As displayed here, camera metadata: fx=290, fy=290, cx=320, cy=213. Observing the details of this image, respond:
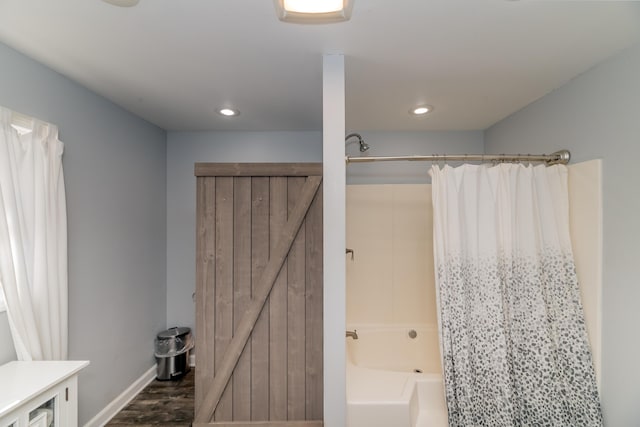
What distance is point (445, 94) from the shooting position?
214cm

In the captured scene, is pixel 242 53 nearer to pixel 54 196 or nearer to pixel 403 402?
pixel 54 196

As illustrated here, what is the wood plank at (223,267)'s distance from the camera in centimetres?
194

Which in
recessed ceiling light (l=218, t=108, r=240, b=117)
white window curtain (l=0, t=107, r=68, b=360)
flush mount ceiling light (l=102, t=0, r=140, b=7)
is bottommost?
white window curtain (l=0, t=107, r=68, b=360)

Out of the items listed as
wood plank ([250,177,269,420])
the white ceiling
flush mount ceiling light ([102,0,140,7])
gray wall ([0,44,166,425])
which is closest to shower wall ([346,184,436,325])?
the white ceiling

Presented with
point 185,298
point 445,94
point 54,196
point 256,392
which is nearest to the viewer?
point 54,196

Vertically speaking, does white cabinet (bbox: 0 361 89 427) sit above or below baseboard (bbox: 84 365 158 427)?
above

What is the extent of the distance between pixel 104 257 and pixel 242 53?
1.82 meters

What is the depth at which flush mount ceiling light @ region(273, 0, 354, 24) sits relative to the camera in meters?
0.97

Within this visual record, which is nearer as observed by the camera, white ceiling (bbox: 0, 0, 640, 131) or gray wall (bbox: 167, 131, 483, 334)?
white ceiling (bbox: 0, 0, 640, 131)

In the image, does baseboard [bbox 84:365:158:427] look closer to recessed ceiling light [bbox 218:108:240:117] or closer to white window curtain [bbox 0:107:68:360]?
white window curtain [bbox 0:107:68:360]

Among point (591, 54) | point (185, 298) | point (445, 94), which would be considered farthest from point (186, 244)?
point (591, 54)

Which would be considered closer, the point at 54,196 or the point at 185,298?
the point at 54,196

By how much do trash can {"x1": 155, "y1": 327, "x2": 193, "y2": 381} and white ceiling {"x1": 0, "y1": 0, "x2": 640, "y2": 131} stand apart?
2.08m

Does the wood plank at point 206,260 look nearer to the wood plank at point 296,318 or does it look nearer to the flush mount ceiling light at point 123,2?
the wood plank at point 296,318
